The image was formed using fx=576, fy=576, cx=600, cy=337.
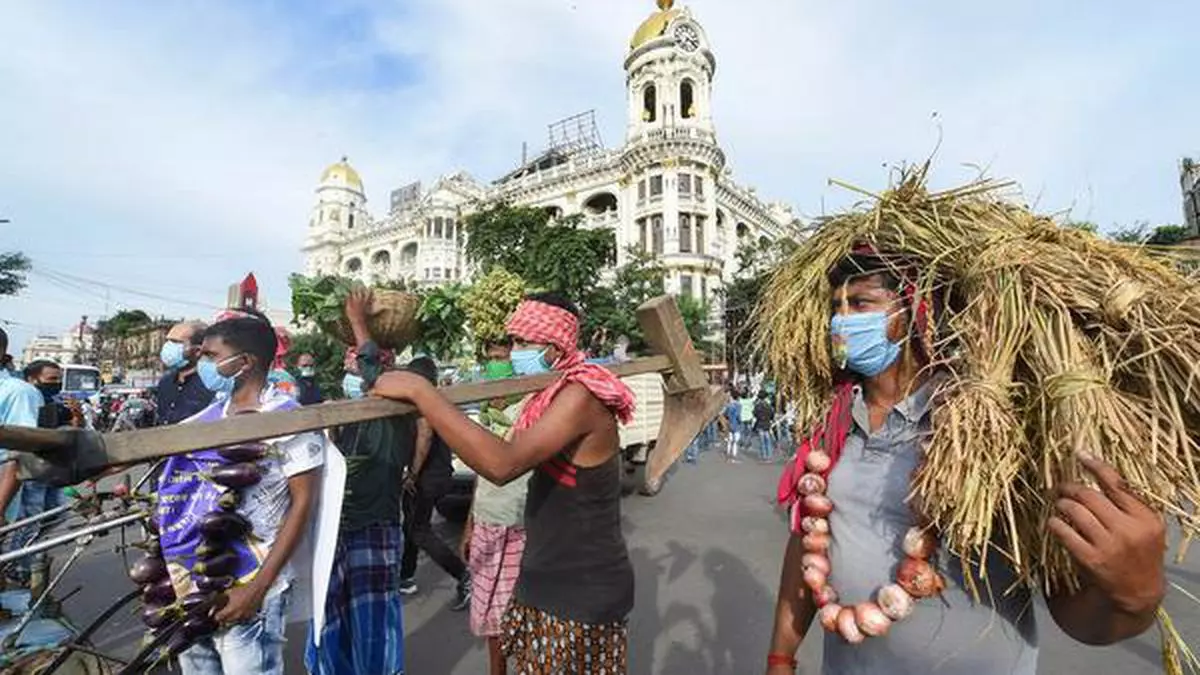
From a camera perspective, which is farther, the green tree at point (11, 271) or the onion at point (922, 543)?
the green tree at point (11, 271)

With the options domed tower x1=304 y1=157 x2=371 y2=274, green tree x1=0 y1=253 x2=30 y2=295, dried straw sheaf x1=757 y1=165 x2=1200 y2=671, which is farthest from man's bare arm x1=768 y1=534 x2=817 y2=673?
domed tower x1=304 y1=157 x2=371 y2=274

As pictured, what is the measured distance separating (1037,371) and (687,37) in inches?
1598

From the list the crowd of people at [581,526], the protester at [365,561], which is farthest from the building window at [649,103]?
the crowd of people at [581,526]

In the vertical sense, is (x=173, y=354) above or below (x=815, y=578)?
above

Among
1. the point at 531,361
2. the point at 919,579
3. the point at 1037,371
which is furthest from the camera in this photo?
the point at 531,361

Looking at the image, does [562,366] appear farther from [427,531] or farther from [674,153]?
[674,153]

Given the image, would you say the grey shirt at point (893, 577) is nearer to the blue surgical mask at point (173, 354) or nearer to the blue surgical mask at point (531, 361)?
the blue surgical mask at point (531, 361)

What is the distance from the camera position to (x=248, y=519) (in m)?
1.98

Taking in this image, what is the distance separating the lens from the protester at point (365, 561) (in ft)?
9.23

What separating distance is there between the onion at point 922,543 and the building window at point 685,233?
3250 centimetres

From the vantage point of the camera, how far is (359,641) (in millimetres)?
2875

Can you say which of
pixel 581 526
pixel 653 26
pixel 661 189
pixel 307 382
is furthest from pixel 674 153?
pixel 581 526

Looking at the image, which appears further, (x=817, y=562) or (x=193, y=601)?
(x=193, y=601)

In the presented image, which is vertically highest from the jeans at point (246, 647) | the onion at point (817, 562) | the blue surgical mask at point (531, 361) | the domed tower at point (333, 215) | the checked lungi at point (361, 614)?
the domed tower at point (333, 215)
